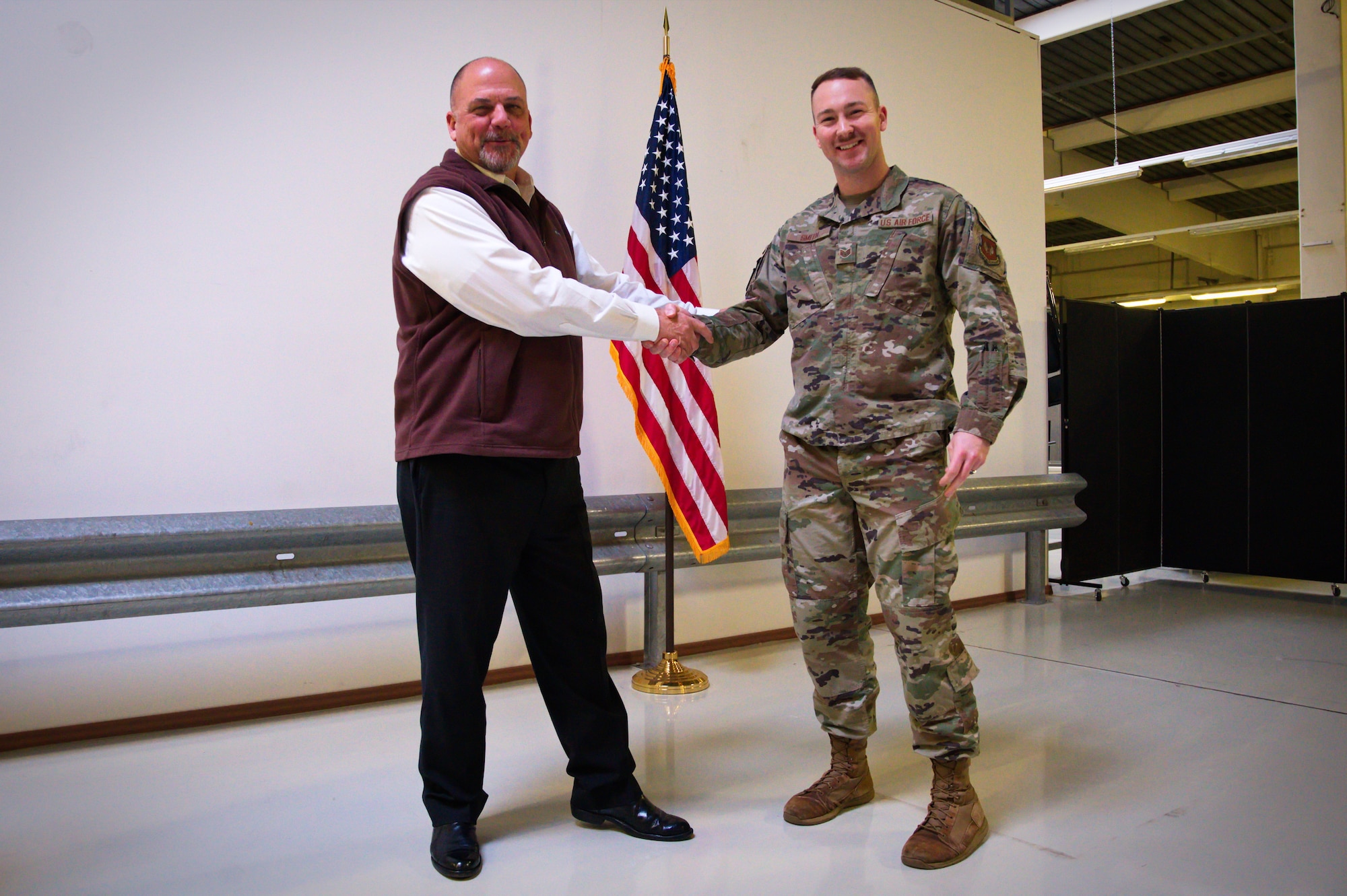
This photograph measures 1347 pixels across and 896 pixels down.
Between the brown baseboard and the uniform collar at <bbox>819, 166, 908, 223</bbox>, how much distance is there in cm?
177

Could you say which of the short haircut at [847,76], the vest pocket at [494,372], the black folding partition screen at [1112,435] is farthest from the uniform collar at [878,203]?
the black folding partition screen at [1112,435]

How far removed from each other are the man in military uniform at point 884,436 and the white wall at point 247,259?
1.47 meters

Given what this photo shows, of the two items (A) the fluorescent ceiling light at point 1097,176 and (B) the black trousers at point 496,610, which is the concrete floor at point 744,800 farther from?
(A) the fluorescent ceiling light at point 1097,176

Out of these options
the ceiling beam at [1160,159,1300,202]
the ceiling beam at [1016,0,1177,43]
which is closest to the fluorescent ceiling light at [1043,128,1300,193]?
the ceiling beam at [1016,0,1177,43]

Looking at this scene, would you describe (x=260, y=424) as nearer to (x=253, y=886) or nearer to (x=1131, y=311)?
(x=253, y=886)

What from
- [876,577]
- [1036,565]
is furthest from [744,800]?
[1036,565]

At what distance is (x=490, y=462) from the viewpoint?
5.95 feet

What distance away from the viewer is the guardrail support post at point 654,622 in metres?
3.36

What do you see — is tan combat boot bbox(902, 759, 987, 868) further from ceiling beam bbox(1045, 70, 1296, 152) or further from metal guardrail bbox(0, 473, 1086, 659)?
ceiling beam bbox(1045, 70, 1296, 152)

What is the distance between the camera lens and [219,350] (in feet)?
8.98

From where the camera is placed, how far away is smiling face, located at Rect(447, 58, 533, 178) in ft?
6.25

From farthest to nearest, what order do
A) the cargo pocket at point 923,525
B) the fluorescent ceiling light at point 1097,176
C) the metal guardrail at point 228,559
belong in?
the fluorescent ceiling light at point 1097,176
the metal guardrail at point 228,559
the cargo pocket at point 923,525

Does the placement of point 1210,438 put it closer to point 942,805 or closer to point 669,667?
point 669,667

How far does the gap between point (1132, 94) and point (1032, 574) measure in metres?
7.17
